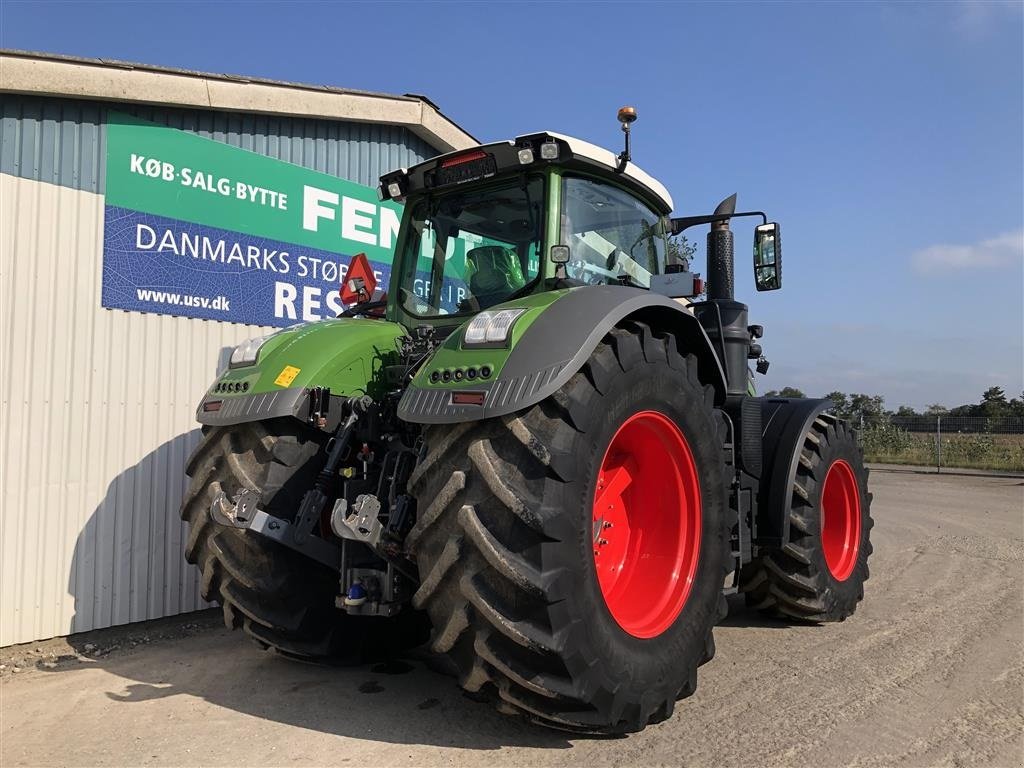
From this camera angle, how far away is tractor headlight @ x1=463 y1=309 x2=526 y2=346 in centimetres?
274

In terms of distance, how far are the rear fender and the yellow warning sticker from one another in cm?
285

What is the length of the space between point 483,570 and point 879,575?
4852 millimetres

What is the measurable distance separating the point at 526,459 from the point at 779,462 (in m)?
2.54

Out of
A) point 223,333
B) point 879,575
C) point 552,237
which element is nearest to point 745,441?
point 552,237

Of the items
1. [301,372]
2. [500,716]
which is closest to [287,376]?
[301,372]

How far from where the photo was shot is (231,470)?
10.5 ft

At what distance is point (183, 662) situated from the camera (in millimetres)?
4113

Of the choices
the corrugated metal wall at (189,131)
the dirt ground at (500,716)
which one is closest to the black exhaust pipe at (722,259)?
the dirt ground at (500,716)

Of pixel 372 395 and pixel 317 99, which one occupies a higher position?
pixel 317 99

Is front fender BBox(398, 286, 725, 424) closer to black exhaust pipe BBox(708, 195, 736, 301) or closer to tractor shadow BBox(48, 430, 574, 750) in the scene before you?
tractor shadow BBox(48, 430, 574, 750)

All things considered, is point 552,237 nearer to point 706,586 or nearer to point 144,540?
point 706,586

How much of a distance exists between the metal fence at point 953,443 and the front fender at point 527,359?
58.4ft

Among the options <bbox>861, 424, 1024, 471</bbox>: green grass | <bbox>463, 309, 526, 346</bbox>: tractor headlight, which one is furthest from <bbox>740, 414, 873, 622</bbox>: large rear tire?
<bbox>861, 424, 1024, 471</bbox>: green grass

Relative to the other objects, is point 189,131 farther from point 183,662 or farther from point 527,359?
point 527,359
